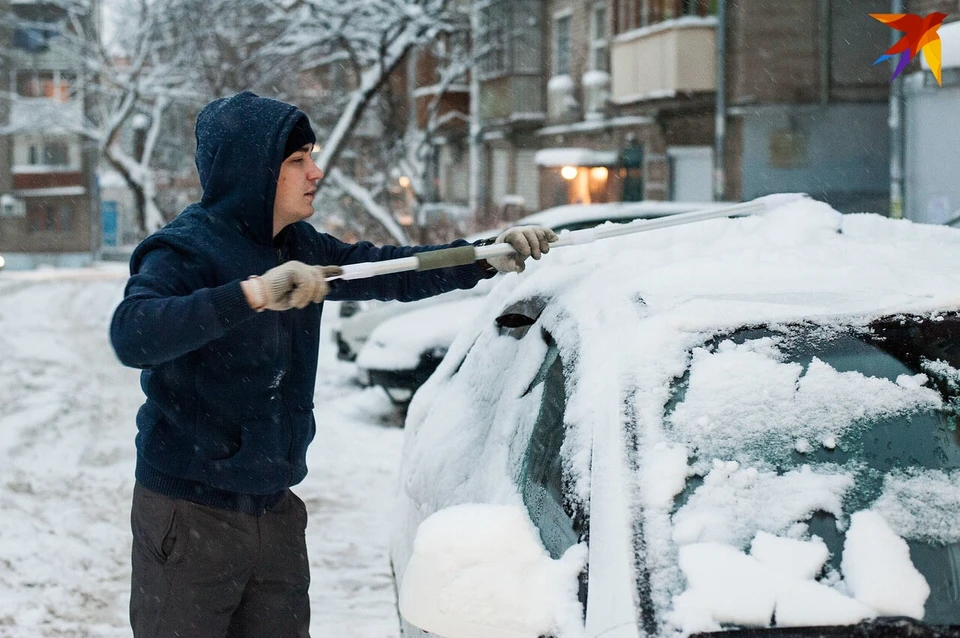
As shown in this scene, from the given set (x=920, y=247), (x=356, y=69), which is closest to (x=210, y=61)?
(x=356, y=69)

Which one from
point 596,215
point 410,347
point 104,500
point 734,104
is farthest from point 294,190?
point 734,104

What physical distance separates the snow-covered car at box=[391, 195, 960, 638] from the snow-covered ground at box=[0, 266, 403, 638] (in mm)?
2266

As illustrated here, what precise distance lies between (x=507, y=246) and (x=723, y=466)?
0.94 metres

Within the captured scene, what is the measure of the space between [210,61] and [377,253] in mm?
18111

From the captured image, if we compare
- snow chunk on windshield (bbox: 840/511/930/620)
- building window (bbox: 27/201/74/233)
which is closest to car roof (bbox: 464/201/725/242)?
snow chunk on windshield (bbox: 840/511/930/620)

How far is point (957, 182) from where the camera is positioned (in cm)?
1330

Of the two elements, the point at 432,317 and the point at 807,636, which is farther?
the point at 432,317

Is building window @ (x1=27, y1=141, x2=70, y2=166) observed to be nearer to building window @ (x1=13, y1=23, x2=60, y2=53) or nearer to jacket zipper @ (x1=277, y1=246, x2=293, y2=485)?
building window @ (x1=13, y1=23, x2=60, y2=53)

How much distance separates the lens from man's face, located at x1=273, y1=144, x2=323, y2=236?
108 inches

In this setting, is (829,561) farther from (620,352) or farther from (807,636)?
(620,352)

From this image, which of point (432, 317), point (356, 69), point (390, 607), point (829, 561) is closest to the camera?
point (829, 561)

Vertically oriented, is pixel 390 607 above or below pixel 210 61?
below

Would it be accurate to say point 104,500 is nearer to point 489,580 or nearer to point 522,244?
point 522,244

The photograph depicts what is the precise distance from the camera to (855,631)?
1.87 m
